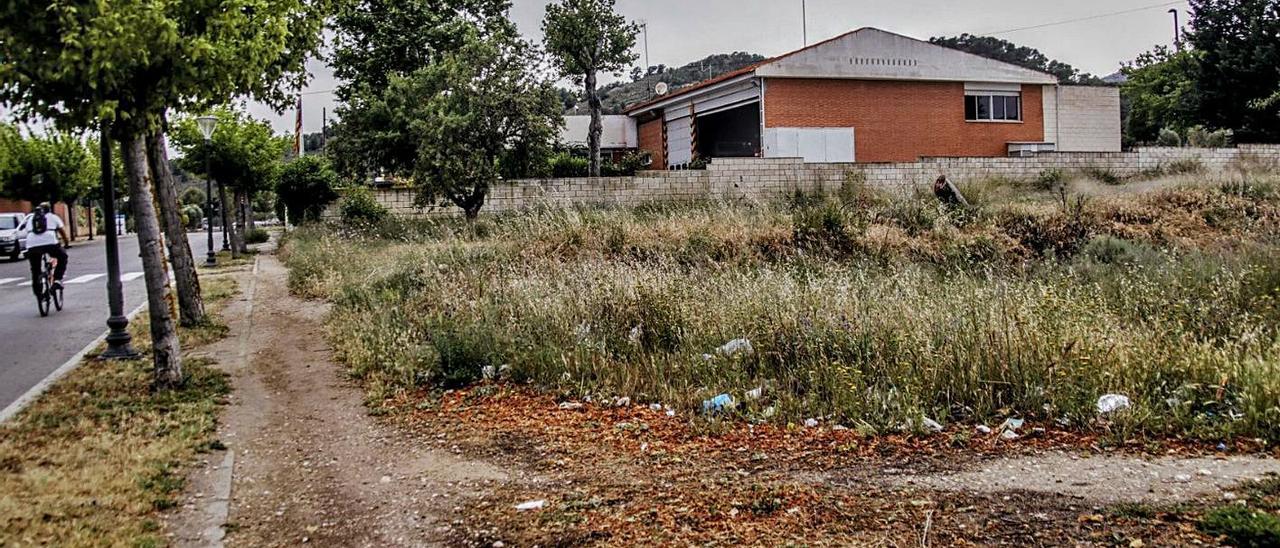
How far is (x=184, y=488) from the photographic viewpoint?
18.7 ft

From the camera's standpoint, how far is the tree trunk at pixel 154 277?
8.29 metres

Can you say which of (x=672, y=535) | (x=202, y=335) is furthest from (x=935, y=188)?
(x=672, y=535)

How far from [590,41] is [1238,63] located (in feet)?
83.0

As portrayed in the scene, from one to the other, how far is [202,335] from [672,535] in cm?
884

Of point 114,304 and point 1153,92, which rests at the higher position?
point 1153,92

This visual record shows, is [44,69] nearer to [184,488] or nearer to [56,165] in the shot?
[184,488]

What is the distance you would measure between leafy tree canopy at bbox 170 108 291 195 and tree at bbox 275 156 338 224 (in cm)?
83

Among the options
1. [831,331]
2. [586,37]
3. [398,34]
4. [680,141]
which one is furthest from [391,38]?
[831,331]

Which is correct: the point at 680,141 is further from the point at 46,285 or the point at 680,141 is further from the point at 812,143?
the point at 46,285

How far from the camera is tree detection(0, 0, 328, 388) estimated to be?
687 centimetres

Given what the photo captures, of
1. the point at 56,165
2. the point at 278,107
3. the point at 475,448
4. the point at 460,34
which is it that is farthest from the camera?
the point at 56,165

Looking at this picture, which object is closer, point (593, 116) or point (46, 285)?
point (46, 285)

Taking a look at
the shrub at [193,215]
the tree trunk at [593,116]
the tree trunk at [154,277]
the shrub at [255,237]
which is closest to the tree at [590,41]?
the tree trunk at [593,116]

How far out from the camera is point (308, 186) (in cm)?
3080
